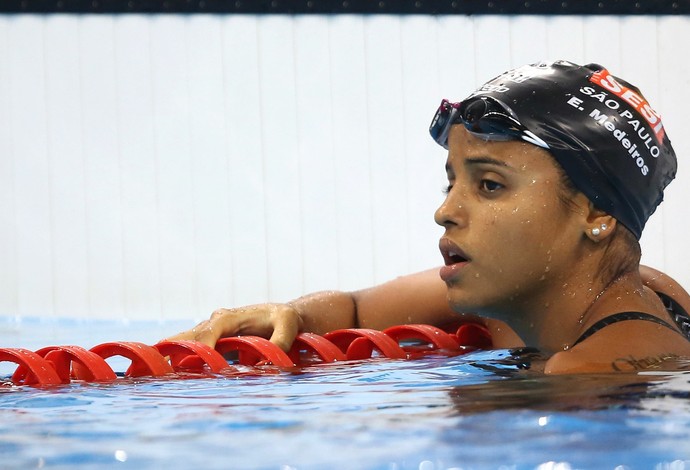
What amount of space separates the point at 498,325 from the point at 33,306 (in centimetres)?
526

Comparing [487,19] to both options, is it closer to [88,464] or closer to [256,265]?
[256,265]

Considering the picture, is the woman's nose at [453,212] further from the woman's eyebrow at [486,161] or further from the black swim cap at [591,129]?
the black swim cap at [591,129]

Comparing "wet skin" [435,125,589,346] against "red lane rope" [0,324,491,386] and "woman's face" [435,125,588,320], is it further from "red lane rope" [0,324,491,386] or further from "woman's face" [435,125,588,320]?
"red lane rope" [0,324,491,386]

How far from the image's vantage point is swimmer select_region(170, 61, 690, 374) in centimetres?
270

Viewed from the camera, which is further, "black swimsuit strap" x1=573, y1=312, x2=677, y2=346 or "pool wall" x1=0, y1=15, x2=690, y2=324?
"pool wall" x1=0, y1=15, x2=690, y2=324

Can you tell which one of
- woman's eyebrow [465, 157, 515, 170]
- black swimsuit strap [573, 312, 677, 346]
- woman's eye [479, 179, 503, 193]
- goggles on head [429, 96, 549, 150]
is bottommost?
black swimsuit strap [573, 312, 677, 346]

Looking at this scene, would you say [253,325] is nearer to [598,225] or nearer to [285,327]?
[285,327]

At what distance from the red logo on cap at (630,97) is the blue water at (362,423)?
82 cm

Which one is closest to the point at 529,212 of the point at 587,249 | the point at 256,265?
the point at 587,249

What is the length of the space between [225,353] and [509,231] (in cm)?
136

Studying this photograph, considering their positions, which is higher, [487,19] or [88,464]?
[487,19]

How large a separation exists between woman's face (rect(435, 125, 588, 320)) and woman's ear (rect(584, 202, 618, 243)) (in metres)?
0.02

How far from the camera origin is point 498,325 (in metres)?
3.75

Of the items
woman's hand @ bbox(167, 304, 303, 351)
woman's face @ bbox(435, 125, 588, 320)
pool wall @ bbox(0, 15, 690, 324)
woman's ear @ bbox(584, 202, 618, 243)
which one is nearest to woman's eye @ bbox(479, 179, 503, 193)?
woman's face @ bbox(435, 125, 588, 320)
